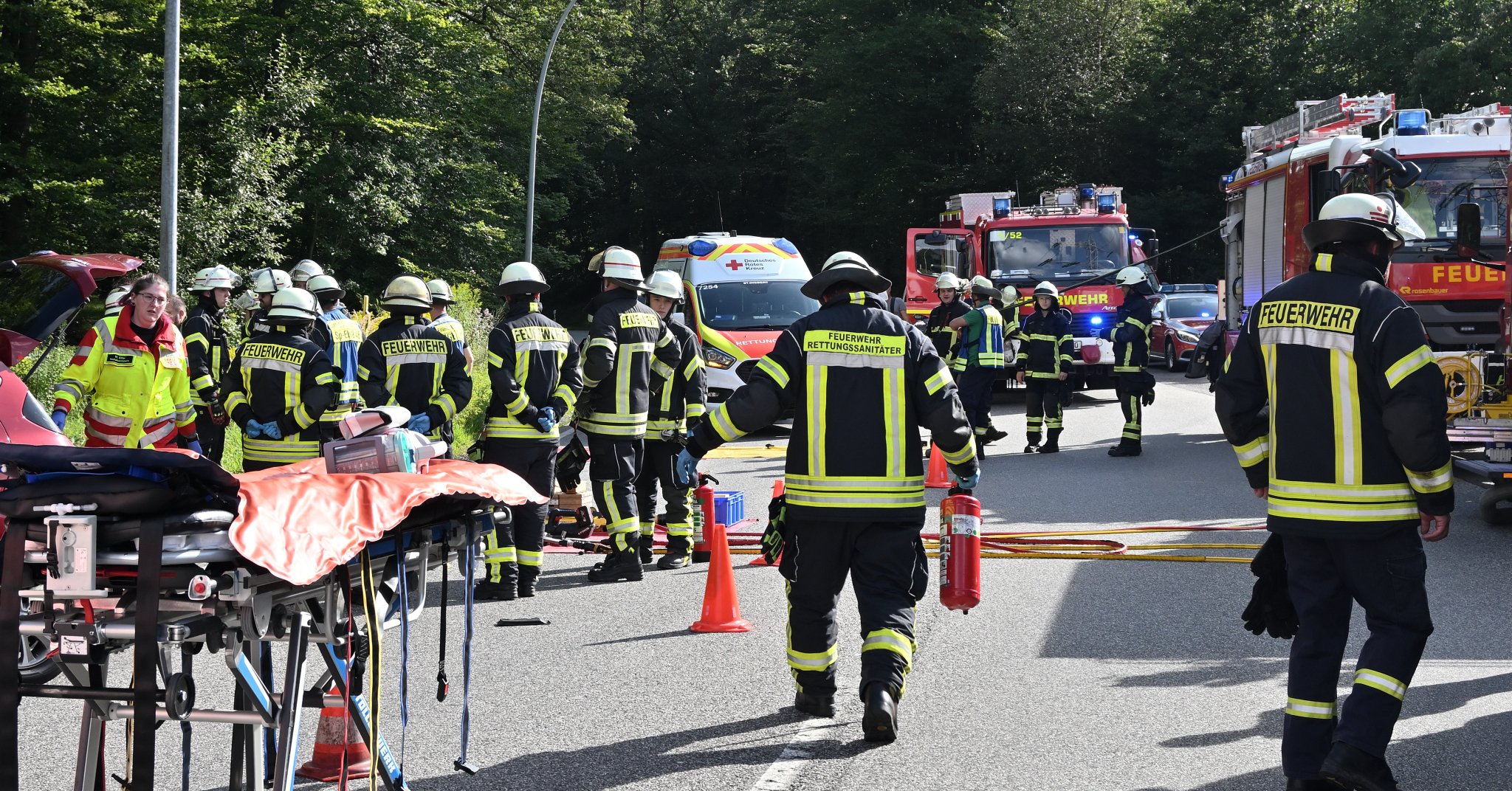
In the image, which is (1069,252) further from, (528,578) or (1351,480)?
(1351,480)

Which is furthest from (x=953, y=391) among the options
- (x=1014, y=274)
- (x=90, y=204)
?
(x=90, y=204)

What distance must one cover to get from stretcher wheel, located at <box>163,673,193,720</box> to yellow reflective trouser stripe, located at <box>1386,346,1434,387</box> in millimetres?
3802

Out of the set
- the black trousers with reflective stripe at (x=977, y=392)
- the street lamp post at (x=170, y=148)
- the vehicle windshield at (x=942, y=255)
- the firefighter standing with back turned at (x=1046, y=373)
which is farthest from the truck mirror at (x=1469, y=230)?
the vehicle windshield at (x=942, y=255)

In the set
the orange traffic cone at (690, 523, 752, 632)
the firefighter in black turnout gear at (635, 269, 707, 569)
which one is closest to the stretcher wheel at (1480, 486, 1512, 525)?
the firefighter in black turnout gear at (635, 269, 707, 569)

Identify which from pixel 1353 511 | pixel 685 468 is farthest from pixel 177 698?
pixel 1353 511

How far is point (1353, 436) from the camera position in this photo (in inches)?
202

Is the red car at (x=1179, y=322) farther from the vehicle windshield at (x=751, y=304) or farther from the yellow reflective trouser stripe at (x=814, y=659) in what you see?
the yellow reflective trouser stripe at (x=814, y=659)

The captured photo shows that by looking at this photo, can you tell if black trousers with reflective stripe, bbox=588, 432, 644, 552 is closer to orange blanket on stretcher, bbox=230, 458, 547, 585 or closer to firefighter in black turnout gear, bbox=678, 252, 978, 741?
firefighter in black turnout gear, bbox=678, 252, 978, 741

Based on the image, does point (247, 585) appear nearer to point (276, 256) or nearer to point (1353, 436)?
point (1353, 436)

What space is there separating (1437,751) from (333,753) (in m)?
4.01

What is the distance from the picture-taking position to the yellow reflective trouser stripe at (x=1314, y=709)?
16.6ft

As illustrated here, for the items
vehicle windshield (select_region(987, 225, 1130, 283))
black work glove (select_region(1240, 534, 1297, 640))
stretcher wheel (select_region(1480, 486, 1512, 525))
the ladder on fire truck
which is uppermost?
the ladder on fire truck

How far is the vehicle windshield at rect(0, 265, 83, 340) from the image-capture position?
26.2 feet

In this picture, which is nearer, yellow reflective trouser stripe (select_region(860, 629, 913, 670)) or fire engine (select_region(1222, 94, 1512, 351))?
yellow reflective trouser stripe (select_region(860, 629, 913, 670))
